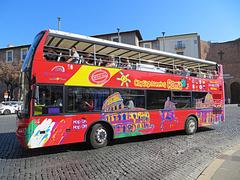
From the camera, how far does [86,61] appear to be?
24.7ft

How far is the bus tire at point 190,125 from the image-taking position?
32.9ft

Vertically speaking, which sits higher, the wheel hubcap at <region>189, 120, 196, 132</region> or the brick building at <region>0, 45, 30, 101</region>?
the brick building at <region>0, 45, 30, 101</region>

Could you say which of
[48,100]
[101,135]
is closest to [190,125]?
[101,135]

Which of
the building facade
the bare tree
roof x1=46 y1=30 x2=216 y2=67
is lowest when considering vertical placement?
roof x1=46 y1=30 x2=216 y2=67

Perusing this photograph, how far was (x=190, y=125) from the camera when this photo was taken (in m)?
10.1

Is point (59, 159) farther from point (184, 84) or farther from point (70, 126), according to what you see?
point (184, 84)

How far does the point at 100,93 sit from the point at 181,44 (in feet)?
149

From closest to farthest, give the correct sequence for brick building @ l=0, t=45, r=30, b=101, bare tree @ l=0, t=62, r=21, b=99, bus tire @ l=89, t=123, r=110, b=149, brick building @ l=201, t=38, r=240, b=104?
bus tire @ l=89, t=123, r=110, b=149
bare tree @ l=0, t=62, r=21, b=99
brick building @ l=0, t=45, r=30, b=101
brick building @ l=201, t=38, r=240, b=104

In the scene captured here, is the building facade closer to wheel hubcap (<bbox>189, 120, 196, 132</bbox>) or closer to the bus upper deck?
the bus upper deck

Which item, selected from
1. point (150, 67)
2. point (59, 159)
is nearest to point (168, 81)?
point (150, 67)

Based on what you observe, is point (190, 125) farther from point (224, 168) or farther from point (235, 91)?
point (235, 91)

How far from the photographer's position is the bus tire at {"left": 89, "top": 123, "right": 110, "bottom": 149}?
23.3ft

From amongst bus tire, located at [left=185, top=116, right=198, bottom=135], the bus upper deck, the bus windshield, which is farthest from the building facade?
the bus windshield

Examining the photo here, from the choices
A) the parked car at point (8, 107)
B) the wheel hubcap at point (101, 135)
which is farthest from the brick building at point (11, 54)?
the wheel hubcap at point (101, 135)
